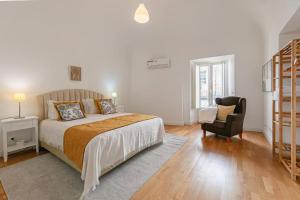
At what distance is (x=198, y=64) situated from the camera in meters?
5.25

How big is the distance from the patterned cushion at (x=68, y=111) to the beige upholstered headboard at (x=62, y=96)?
484mm

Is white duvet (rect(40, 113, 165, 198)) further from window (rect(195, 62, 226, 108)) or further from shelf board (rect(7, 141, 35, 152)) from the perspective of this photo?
window (rect(195, 62, 226, 108))

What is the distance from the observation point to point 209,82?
5.21 m

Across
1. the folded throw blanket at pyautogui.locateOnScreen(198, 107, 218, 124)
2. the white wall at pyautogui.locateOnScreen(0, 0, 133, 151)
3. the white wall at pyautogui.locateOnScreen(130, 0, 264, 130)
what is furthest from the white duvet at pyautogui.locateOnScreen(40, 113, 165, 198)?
the white wall at pyautogui.locateOnScreen(130, 0, 264, 130)

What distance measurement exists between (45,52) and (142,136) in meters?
2.79

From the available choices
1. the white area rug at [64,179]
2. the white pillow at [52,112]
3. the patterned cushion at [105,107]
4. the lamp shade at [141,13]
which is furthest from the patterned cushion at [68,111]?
the lamp shade at [141,13]

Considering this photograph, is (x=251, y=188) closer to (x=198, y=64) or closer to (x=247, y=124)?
(x=247, y=124)

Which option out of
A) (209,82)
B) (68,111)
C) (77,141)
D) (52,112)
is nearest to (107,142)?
(77,141)

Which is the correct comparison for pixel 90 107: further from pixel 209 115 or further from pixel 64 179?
pixel 209 115

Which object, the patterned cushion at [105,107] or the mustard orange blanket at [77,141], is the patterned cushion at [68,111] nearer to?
the patterned cushion at [105,107]

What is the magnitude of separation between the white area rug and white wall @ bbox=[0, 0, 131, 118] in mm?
1296

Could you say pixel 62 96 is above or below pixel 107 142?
above

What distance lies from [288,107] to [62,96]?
177 inches

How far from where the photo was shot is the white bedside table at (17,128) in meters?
2.50
